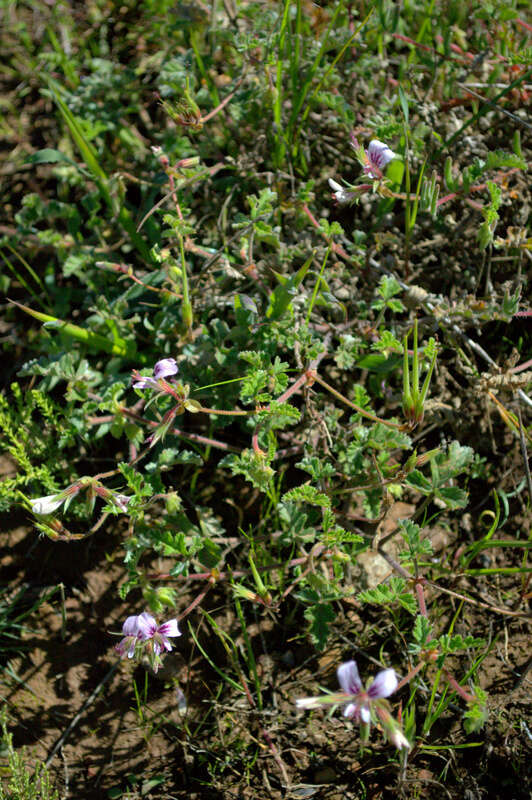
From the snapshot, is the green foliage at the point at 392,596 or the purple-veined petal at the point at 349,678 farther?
the green foliage at the point at 392,596

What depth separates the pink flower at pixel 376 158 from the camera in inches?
72.6

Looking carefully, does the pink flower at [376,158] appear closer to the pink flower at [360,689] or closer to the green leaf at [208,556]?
the green leaf at [208,556]

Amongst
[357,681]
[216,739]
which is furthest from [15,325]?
[357,681]

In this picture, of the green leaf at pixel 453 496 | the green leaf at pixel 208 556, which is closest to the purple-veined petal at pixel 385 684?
the green leaf at pixel 453 496

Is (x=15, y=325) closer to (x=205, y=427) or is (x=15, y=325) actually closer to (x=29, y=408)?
(x=29, y=408)

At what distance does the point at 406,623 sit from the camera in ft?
6.80

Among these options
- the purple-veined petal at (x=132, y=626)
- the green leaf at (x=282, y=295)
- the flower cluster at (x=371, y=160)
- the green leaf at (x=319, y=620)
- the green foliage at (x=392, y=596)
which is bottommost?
the green leaf at (x=319, y=620)

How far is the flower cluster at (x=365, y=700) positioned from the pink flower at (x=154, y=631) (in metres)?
0.44

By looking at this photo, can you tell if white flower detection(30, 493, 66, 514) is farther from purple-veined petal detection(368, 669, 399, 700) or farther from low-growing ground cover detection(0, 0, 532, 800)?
purple-veined petal detection(368, 669, 399, 700)

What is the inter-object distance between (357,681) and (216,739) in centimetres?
83

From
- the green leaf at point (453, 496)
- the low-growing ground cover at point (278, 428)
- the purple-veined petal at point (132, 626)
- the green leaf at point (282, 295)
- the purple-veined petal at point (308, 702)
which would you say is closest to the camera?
the purple-veined petal at point (308, 702)

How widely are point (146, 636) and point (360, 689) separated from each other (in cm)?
57

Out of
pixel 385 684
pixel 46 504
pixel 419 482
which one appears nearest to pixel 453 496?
pixel 419 482

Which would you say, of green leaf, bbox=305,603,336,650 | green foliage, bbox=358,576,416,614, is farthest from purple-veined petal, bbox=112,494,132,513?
green foliage, bbox=358,576,416,614
